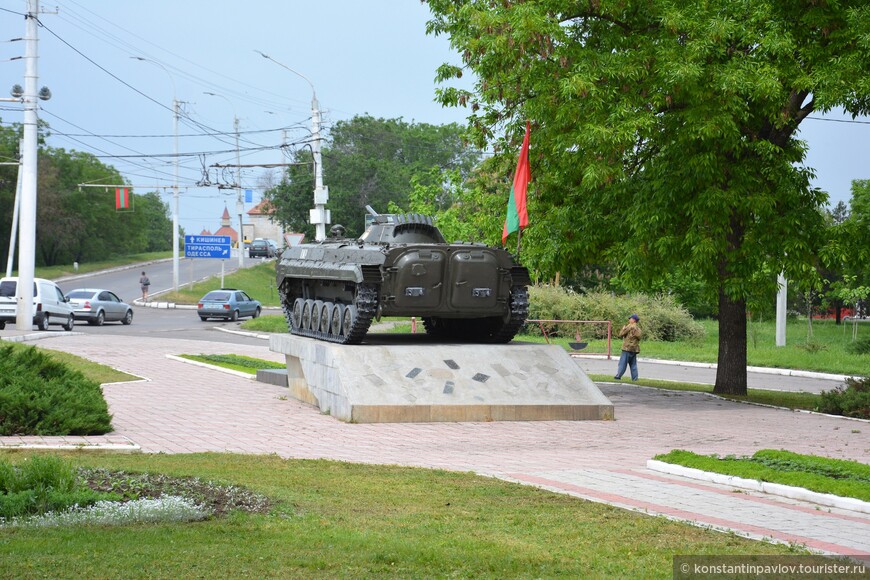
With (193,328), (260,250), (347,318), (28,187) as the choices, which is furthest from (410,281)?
(260,250)

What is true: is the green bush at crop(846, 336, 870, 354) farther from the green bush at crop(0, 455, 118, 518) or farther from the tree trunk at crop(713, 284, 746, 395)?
the green bush at crop(0, 455, 118, 518)

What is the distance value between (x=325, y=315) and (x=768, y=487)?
11.8 meters

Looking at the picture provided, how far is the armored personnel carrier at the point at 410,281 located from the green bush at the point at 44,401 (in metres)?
5.12

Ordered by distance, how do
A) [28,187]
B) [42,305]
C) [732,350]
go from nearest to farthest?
[732,350] → [28,187] → [42,305]

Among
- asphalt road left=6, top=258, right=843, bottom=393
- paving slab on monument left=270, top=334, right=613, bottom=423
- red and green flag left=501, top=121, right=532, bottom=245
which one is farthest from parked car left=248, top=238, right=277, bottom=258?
paving slab on monument left=270, top=334, right=613, bottom=423

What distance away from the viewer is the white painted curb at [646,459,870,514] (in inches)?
372

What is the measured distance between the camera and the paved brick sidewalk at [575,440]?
365 inches

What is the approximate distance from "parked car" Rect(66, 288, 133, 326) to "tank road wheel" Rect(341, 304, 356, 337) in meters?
28.0

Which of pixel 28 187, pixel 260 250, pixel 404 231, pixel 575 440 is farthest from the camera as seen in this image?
pixel 260 250

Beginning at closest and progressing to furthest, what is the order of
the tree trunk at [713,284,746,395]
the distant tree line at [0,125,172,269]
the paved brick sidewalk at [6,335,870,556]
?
1. the paved brick sidewalk at [6,335,870,556]
2. the tree trunk at [713,284,746,395]
3. the distant tree line at [0,125,172,269]

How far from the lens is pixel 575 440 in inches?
592

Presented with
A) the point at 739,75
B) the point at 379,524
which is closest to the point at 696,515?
the point at 379,524

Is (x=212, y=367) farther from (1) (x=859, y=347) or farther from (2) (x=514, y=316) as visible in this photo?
(1) (x=859, y=347)

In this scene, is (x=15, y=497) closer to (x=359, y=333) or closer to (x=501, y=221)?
(x=359, y=333)
